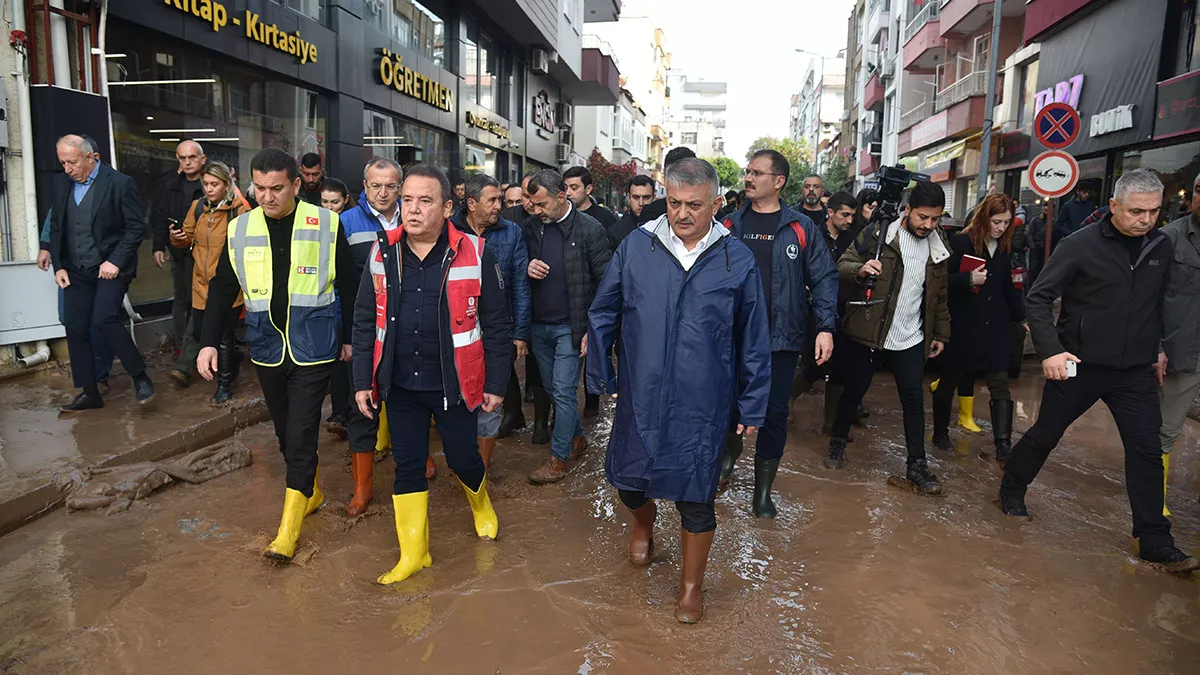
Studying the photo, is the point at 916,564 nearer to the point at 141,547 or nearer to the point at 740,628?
the point at 740,628

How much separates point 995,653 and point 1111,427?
194 inches

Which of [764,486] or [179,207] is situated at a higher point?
[179,207]

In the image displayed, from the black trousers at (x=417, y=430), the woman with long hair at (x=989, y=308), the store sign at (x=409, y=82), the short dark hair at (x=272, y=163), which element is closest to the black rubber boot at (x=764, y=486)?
the black trousers at (x=417, y=430)

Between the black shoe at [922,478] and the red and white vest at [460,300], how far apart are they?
9.94ft

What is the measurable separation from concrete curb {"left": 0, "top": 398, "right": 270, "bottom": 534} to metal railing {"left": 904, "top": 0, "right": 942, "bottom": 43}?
27770mm

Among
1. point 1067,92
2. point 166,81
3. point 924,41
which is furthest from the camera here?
point 924,41

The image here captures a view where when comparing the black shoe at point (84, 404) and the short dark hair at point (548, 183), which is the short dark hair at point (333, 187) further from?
the black shoe at point (84, 404)

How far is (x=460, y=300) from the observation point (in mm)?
3947

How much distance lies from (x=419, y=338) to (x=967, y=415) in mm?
5083

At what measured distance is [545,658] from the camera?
3244 millimetres

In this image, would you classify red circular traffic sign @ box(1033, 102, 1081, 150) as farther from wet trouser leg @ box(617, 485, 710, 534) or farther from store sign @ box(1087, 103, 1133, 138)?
wet trouser leg @ box(617, 485, 710, 534)

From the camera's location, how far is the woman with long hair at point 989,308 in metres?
5.99

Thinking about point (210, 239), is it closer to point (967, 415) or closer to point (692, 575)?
point (692, 575)

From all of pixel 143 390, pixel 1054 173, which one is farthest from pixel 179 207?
pixel 1054 173
